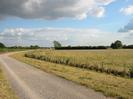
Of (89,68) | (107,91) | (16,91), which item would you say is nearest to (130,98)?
(107,91)

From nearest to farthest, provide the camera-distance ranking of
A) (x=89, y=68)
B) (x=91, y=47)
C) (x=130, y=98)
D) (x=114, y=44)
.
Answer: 1. (x=130, y=98)
2. (x=89, y=68)
3. (x=91, y=47)
4. (x=114, y=44)

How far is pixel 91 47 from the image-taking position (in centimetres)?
13612

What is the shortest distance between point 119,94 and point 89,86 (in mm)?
2932

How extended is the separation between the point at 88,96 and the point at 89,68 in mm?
15946

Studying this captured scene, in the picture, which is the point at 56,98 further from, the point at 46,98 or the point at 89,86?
the point at 89,86

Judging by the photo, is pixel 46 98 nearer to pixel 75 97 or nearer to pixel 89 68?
pixel 75 97

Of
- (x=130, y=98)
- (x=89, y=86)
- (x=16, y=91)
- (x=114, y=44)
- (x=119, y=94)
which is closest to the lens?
(x=130, y=98)

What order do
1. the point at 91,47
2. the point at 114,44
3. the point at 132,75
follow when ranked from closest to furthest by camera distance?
the point at 132,75 < the point at 91,47 < the point at 114,44

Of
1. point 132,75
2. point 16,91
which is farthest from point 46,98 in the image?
point 132,75

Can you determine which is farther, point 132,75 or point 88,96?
point 132,75

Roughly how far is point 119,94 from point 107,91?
90cm

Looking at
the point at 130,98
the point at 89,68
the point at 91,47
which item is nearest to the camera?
the point at 130,98

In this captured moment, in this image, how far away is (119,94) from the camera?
12.4 meters

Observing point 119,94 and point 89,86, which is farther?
point 89,86
